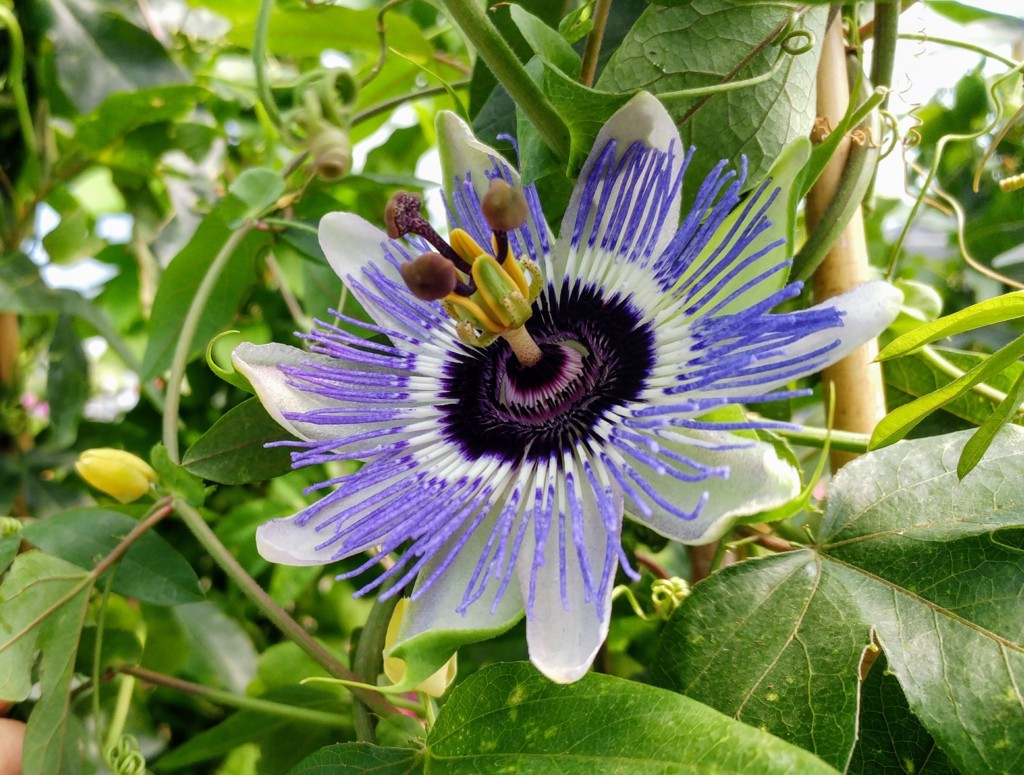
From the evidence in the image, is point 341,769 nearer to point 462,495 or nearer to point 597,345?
point 462,495

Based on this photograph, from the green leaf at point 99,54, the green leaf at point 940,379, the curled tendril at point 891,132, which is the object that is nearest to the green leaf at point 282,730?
the green leaf at point 940,379

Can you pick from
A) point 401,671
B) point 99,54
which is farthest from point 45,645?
point 99,54

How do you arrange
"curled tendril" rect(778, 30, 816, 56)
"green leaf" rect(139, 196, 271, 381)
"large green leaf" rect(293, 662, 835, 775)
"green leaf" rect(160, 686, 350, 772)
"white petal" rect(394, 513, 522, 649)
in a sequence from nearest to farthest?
1. "large green leaf" rect(293, 662, 835, 775)
2. "white petal" rect(394, 513, 522, 649)
3. "curled tendril" rect(778, 30, 816, 56)
4. "green leaf" rect(160, 686, 350, 772)
5. "green leaf" rect(139, 196, 271, 381)

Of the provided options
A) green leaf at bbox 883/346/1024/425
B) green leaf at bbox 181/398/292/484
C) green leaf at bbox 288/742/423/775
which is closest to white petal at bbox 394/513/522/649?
green leaf at bbox 288/742/423/775

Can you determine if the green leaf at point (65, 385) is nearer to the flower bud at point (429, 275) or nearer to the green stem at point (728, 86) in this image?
the flower bud at point (429, 275)

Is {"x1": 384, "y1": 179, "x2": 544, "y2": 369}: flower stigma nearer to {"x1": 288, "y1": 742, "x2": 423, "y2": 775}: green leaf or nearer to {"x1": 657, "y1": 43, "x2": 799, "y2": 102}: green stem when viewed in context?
{"x1": 657, "y1": 43, "x2": 799, "y2": 102}: green stem

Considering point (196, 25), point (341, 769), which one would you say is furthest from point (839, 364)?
point (196, 25)
